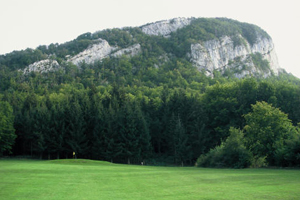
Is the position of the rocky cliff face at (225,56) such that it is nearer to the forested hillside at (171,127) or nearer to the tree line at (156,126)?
the forested hillside at (171,127)

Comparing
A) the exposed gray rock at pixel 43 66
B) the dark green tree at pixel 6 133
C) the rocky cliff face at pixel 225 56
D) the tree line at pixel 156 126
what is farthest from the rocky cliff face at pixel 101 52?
the dark green tree at pixel 6 133

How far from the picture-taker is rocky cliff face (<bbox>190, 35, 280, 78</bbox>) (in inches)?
6097

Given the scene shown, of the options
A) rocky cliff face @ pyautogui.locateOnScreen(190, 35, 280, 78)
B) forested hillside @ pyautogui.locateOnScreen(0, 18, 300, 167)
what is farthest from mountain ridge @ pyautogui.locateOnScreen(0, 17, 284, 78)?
forested hillside @ pyautogui.locateOnScreen(0, 18, 300, 167)

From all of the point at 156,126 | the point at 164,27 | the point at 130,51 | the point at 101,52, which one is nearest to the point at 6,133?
the point at 156,126

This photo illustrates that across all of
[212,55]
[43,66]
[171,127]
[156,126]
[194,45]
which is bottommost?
[171,127]

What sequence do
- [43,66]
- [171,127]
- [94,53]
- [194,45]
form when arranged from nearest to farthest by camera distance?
[171,127]
[43,66]
[94,53]
[194,45]

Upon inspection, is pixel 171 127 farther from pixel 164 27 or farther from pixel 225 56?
pixel 164 27

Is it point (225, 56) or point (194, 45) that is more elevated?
point (194, 45)

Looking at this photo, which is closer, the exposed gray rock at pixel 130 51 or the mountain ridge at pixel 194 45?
the mountain ridge at pixel 194 45

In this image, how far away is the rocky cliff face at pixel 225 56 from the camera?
15486cm

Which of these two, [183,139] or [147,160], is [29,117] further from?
[183,139]

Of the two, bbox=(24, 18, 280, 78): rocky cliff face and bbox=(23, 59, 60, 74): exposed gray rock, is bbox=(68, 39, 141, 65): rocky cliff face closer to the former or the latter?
bbox=(24, 18, 280, 78): rocky cliff face

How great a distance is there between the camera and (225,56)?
16600 centimetres

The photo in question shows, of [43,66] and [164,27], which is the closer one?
[43,66]
